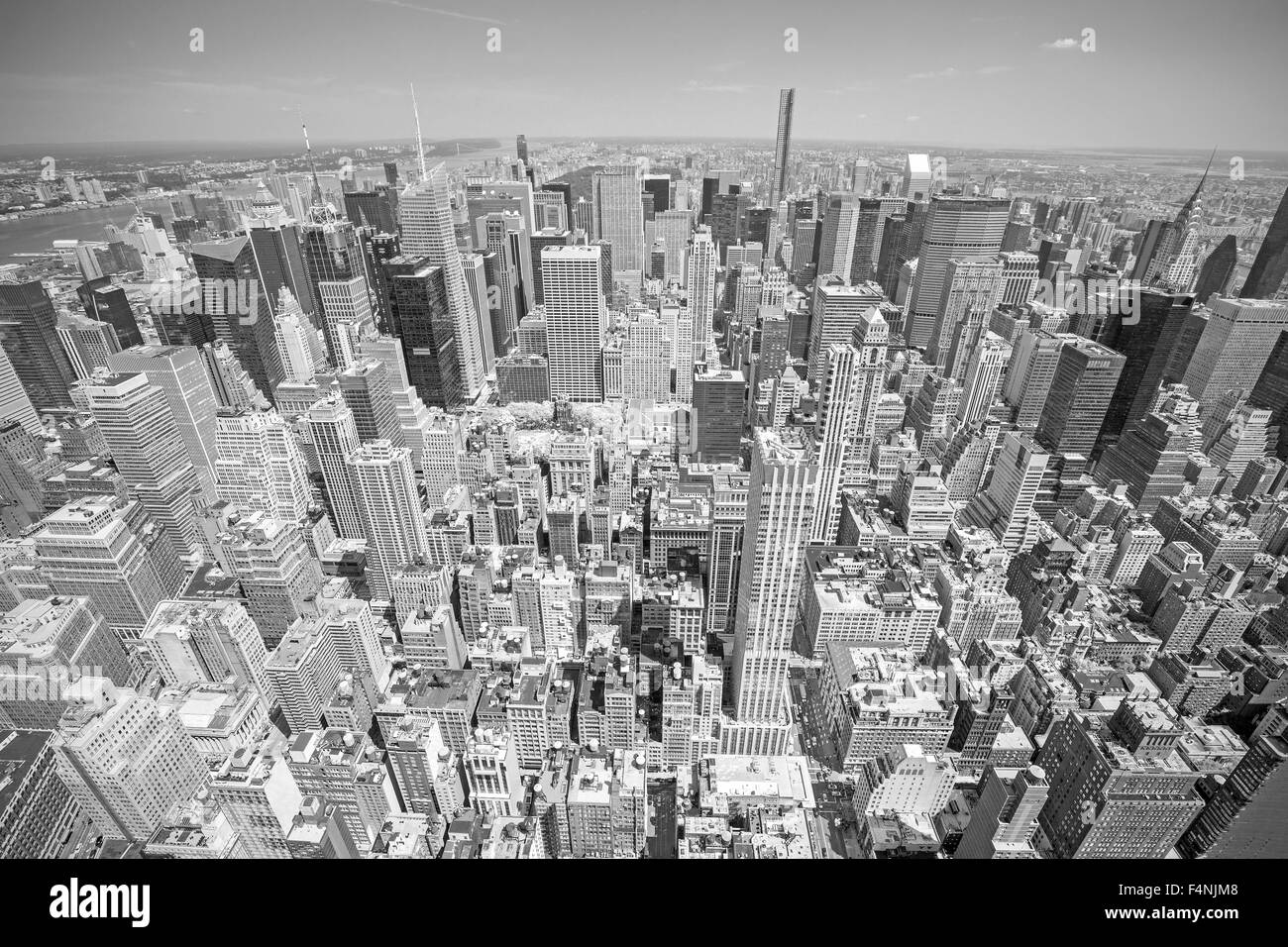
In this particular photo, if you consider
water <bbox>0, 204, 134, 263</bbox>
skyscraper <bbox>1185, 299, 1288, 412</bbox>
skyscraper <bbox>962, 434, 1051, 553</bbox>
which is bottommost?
skyscraper <bbox>962, 434, 1051, 553</bbox>

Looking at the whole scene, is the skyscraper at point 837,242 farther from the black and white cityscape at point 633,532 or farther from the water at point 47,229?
the water at point 47,229

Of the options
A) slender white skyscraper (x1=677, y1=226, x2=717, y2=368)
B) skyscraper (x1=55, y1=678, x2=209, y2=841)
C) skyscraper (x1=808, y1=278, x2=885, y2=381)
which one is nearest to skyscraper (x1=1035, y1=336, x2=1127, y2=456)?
skyscraper (x1=808, y1=278, x2=885, y2=381)

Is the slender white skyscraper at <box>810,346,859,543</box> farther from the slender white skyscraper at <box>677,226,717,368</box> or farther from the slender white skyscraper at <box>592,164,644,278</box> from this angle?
the slender white skyscraper at <box>592,164,644,278</box>

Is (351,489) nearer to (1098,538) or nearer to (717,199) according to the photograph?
(1098,538)

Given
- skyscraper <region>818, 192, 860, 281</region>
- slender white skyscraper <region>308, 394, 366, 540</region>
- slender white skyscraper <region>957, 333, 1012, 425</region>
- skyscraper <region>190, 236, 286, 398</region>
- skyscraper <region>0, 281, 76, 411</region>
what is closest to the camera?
slender white skyscraper <region>308, 394, 366, 540</region>

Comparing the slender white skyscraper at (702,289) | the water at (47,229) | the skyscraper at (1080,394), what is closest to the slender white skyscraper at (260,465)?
the water at (47,229)
